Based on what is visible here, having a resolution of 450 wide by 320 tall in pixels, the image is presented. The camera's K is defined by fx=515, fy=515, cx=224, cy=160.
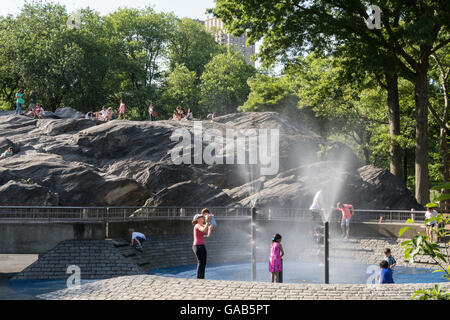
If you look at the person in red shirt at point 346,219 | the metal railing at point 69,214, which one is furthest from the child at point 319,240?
the metal railing at point 69,214

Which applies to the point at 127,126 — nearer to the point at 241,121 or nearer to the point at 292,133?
the point at 241,121

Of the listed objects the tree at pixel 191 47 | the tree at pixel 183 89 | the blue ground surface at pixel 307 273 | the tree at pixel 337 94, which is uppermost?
the tree at pixel 191 47

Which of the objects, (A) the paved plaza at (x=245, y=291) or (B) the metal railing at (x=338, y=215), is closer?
(A) the paved plaza at (x=245, y=291)

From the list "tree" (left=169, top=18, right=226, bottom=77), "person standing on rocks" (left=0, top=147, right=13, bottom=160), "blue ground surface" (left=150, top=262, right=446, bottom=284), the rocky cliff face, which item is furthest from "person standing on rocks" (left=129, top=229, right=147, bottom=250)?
"tree" (left=169, top=18, right=226, bottom=77)

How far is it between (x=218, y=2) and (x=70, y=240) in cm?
2003

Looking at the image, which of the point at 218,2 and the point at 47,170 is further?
the point at 218,2

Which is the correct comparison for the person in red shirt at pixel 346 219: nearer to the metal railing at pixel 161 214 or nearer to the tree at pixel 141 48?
the metal railing at pixel 161 214

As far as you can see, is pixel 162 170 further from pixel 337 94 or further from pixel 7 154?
pixel 337 94

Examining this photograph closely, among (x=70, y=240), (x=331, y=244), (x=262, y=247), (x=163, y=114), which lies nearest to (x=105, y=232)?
(x=70, y=240)

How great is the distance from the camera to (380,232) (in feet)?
94.7

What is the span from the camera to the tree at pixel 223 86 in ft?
233

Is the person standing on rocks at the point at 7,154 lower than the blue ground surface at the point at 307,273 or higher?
higher

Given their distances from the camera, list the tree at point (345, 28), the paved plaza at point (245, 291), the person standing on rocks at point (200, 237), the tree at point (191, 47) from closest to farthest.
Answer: the paved plaza at point (245, 291)
the person standing on rocks at point (200, 237)
the tree at point (345, 28)
the tree at point (191, 47)

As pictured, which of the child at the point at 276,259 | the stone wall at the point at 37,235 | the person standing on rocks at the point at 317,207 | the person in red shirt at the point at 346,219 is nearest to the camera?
the child at the point at 276,259
